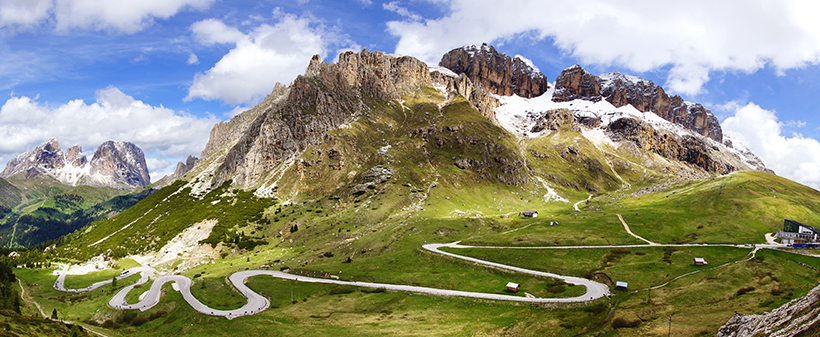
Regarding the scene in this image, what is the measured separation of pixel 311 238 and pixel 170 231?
84.4m

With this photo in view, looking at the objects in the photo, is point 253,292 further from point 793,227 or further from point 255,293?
point 793,227

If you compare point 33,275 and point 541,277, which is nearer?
point 541,277

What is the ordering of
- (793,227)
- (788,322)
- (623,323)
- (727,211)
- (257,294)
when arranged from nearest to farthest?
(788,322) < (623,323) < (257,294) < (793,227) < (727,211)

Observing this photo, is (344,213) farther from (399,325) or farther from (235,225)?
(399,325)

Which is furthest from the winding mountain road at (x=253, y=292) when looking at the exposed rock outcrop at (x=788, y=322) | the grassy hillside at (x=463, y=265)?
the exposed rock outcrop at (x=788, y=322)

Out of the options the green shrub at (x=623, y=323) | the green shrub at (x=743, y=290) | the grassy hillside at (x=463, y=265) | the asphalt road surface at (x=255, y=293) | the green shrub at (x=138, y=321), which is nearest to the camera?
the green shrub at (x=623, y=323)

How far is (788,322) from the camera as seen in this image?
35500mm

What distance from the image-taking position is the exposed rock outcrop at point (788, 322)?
31562 millimetres

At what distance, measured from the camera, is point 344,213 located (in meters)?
184

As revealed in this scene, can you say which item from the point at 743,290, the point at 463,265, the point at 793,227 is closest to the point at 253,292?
the point at 463,265

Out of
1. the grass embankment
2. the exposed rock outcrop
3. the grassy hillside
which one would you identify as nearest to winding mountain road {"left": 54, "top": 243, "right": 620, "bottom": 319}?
the grassy hillside

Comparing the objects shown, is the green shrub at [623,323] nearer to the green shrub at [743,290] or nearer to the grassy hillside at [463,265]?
the grassy hillside at [463,265]

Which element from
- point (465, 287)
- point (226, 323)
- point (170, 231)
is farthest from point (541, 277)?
point (170, 231)

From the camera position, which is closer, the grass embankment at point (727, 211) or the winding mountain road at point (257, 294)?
the winding mountain road at point (257, 294)
